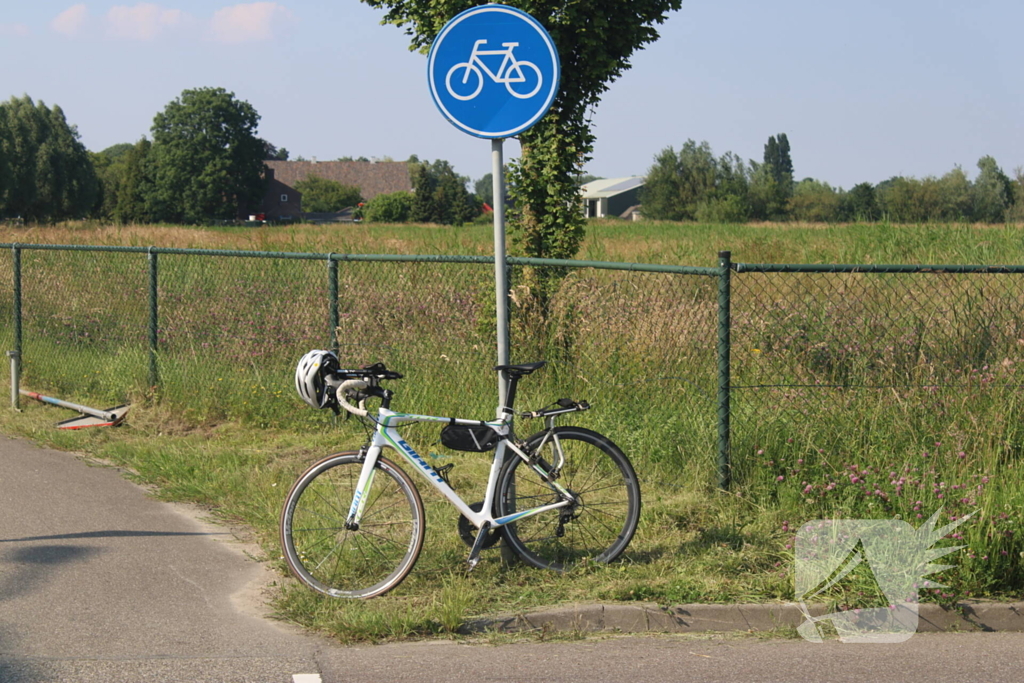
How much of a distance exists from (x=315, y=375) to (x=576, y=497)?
147 centimetres

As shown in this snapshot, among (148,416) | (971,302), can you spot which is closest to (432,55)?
(971,302)

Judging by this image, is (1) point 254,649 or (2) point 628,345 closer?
(1) point 254,649

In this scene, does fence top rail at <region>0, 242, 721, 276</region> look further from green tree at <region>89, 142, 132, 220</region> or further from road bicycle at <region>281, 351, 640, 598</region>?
green tree at <region>89, 142, 132, 220</region>

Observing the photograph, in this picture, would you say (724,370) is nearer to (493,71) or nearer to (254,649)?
(493,71)

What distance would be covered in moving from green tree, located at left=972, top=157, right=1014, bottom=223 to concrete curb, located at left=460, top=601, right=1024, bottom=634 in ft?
103

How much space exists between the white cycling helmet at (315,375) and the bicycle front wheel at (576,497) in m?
1.00

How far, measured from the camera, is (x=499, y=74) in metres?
4.96

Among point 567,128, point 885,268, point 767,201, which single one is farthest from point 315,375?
point 767,201

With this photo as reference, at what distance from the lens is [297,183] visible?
141 metres

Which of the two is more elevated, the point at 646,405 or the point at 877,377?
the point at 877,377

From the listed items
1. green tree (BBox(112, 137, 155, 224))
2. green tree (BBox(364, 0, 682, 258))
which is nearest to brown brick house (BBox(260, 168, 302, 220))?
green tree (BBox(112, 137, 155, 224))

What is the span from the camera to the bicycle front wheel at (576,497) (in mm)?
5016

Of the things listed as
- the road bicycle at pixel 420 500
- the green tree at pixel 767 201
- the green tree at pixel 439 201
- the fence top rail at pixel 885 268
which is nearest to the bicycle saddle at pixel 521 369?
the road bicycle at pixel 420 500

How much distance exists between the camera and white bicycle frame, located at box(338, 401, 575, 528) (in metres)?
4.79
